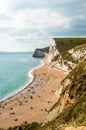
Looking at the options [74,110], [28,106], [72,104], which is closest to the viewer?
[74,110]

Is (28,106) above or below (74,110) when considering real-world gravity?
below

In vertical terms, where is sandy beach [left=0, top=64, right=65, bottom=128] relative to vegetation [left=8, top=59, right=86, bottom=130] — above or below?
below

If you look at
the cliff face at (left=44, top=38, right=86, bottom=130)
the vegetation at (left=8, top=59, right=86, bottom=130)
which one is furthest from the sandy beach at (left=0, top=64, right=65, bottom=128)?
the vegetation at (left=8, top=59, right=86, bottom=130)

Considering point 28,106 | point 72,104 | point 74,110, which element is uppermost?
point 74,110

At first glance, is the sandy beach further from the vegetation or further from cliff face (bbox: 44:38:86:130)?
the vegetation

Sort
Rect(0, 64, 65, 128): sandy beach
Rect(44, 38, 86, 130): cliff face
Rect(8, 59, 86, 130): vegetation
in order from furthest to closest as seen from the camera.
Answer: Rect(0, 64, 65, 128): sandy beach
Rect(44, 38, 86, 130): cliff face
Rect(8, 59, 86, 130): vegetation

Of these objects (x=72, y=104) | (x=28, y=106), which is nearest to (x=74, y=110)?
(x=72, y=104)

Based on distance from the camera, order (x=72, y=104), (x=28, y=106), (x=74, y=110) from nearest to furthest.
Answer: (x=74, y=110) < (x=72, y=104) < (x=28, y=106)

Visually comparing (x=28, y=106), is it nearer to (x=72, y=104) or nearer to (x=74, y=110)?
(x=72, y=104)

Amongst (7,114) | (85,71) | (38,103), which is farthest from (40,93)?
(85,71)

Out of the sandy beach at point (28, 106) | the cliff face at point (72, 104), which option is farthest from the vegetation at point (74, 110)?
the sandy beach at point (28, 106)

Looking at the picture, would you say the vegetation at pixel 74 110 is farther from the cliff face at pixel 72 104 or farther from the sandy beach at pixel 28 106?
the sandy beach at pixel 28 106
